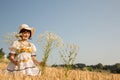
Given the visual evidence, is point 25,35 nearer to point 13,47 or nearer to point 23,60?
point 13,47

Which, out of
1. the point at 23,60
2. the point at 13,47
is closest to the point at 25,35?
the point at 13,47

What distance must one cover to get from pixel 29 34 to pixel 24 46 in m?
0.36

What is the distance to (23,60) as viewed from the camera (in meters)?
6.70

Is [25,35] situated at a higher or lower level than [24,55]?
higher

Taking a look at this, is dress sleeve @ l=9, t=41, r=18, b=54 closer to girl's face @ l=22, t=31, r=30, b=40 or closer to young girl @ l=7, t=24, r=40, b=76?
young girl @ l=7, t=24, r=40, b=76

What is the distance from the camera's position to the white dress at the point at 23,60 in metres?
6.54

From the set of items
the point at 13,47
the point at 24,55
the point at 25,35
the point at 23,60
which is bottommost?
the point at 23,60

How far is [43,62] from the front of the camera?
236 inches

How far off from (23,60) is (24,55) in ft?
0.46

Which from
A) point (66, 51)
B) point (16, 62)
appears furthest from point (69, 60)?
point (16, 62)

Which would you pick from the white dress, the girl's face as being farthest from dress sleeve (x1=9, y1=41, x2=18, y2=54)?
the girl's face

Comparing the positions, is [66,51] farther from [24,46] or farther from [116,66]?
[116,66]

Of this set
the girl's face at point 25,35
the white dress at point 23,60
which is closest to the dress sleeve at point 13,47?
the white dress at point 23,60

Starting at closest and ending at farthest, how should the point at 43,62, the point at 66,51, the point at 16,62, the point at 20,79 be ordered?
the point at 20,79
the point at 66,51
the point at 43,62
the point at 16,62
